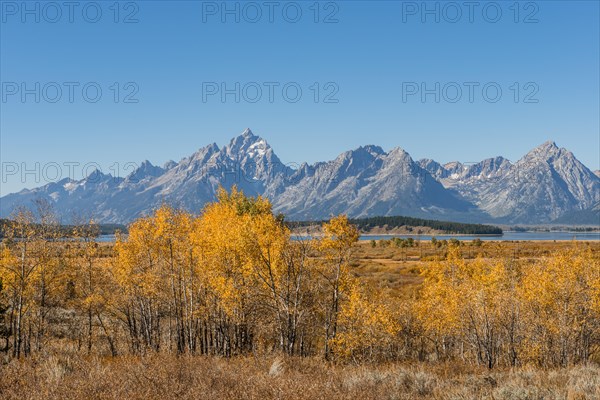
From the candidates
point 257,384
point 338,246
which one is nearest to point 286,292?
point 338,246

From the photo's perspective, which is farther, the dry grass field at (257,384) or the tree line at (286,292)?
the tree line at (286,292)

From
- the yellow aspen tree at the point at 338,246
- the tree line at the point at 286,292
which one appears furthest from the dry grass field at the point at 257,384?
the yellow aspen tree at the point at 338,246

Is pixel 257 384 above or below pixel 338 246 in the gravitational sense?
below

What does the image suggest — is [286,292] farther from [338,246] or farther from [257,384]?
[257,384]

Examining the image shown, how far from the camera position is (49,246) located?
105 ft

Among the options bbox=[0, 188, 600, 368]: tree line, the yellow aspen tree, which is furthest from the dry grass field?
the yellow aspen tree

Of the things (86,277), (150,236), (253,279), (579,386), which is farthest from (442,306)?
(86,277)

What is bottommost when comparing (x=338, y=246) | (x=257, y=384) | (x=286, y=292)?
(x=286, y=292)

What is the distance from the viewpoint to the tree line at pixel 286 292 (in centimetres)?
2506

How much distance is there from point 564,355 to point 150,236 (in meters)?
28.0

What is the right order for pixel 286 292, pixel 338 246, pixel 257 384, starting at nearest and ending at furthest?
pixel 257 384 → pixel 338 246 → pixel 286 292

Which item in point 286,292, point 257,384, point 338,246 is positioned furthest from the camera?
point 286,292

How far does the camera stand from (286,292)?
27062 millimetres

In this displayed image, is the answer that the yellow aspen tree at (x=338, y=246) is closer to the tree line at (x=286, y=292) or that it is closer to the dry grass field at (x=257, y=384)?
the tree line at (x=286, y=292)
